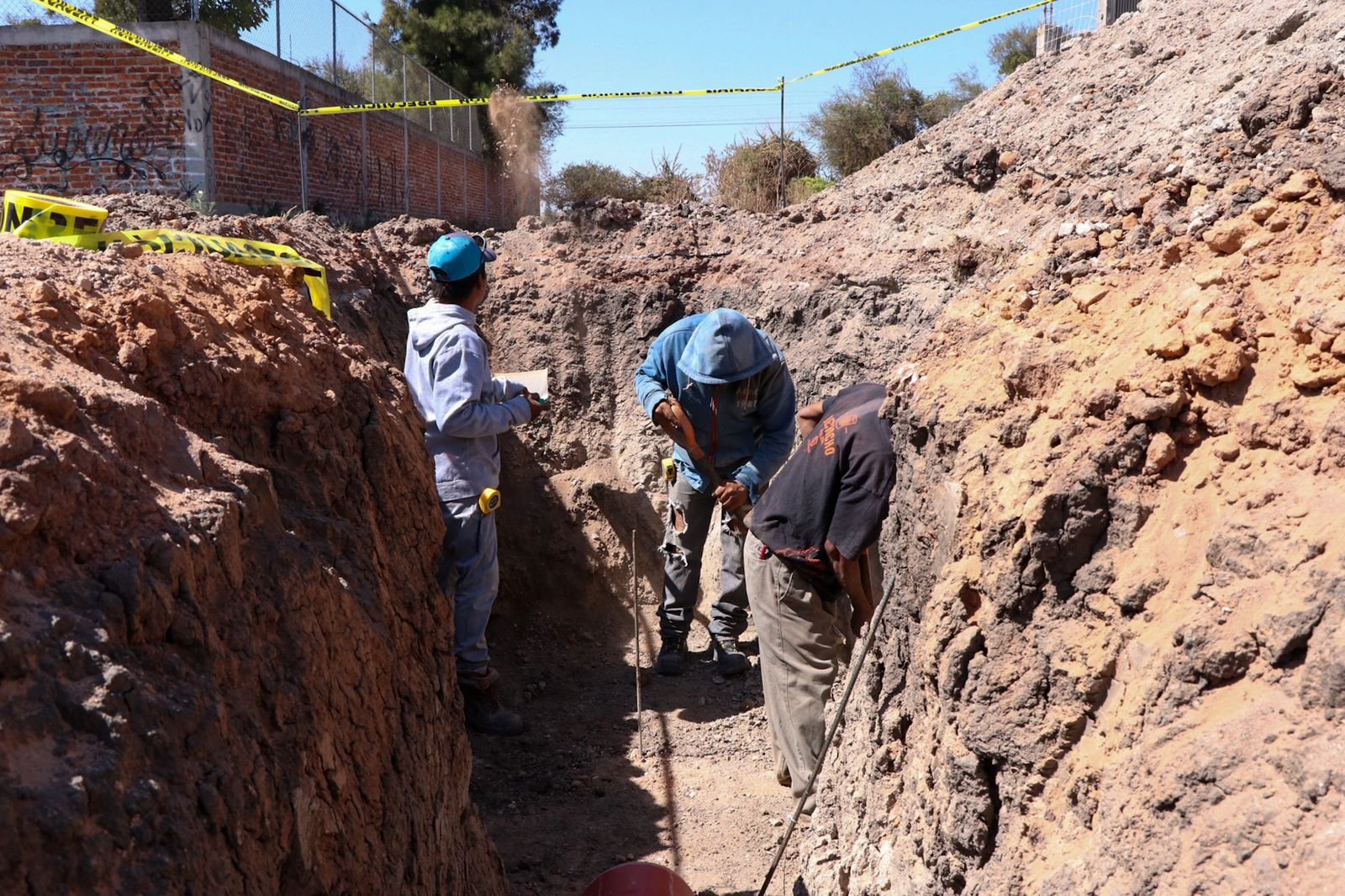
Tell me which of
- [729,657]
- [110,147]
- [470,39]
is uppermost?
[470,39]

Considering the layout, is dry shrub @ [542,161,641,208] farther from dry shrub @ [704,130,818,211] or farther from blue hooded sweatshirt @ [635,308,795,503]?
blue hooded sweatshirt @ [635,308,795,503]

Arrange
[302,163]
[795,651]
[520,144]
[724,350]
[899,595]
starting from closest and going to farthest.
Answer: [899,595], [795,651], [724,350], [302,163], [520,144]

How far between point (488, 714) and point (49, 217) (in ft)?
9.55

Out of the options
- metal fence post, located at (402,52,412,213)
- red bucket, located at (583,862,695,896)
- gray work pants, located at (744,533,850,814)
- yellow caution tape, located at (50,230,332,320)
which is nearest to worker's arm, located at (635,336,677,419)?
gray work pants, located at (744,533,850,814)

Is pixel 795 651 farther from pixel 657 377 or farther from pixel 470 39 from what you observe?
pixel 470 39

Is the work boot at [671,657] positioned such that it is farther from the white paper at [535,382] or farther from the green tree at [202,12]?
the green tree at [202,12]

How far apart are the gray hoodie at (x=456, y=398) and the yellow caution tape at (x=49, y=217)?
1.31m

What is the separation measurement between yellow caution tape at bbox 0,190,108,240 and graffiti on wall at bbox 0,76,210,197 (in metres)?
7.87

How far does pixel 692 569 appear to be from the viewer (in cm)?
586

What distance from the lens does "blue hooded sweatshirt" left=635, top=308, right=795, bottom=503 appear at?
16.9 ft

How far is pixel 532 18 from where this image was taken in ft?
84.8

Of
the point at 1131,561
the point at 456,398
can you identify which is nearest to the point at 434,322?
the point at 456,398

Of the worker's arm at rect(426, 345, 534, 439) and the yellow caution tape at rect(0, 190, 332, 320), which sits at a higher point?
the yellow caution tape at rect(0, 190, 332, 320)

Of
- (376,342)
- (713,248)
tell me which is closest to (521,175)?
(713,248)
